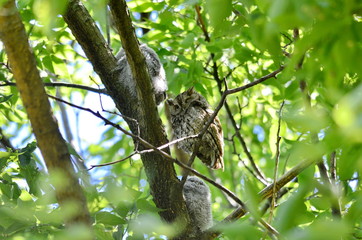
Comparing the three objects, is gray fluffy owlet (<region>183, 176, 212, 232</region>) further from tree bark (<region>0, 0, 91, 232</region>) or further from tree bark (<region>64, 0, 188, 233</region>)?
tree bark (<region>0, 0, 91, 232</region>)

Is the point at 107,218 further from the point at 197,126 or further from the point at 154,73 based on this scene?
the point at 197,126

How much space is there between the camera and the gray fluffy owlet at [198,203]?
316cm

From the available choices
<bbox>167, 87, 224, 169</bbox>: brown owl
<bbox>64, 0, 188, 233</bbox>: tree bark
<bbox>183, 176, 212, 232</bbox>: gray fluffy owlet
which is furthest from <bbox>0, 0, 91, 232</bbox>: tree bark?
<bbox>167, 87, 224, 169</bbox>: brown owl

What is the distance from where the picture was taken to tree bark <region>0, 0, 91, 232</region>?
1.40 m

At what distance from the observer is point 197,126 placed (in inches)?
138

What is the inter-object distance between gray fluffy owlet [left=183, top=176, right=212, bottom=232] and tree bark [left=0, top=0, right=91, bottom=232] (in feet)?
5.26

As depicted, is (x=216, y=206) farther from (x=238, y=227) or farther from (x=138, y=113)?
(x=238, y=227)

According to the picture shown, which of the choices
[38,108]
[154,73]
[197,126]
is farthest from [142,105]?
[38,108]

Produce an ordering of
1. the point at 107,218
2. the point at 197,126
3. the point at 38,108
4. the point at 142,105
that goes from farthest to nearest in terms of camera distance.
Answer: the point at 197,126 < the point at 142,105 < the point at 107,218 < the point at 38,108

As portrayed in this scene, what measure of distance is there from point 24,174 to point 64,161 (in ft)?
3.81

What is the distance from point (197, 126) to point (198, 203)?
536 mm

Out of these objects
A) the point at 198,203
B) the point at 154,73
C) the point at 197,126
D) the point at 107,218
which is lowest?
the point at 107,218

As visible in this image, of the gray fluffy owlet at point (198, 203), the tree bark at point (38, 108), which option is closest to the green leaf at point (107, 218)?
the tree bark at point (38, 108)

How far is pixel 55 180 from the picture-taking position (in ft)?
4.51
